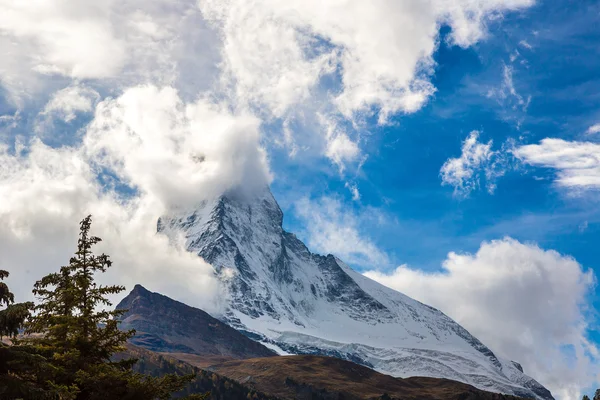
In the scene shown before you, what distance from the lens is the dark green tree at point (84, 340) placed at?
28.7m

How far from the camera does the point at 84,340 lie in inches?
1179

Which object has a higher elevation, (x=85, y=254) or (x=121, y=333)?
(x=85, y=254)

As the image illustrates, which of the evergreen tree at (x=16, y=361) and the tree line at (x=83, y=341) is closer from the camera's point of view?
the evergreen tree at (x=16, y=361)

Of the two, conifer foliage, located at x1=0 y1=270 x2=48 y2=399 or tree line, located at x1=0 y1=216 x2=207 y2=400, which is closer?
conifer foliage, located at x1=0 y1=270 x2=48 y2=399

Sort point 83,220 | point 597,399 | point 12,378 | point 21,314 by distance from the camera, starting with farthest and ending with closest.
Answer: point 597,399
point 83,220
point 21,314
point 12,378

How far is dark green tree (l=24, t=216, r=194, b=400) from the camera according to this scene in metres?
28.7

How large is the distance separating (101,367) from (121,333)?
2.83 metres

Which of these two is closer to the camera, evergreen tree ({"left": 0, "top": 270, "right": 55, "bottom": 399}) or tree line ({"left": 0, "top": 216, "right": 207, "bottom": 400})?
evergreen tree ({"left": 0, "top": 270, "right": 55, "bottom": 399})

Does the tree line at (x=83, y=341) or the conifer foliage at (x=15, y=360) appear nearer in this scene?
the conifer foliage at (x=15, y=360)

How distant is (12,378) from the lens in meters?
21.1

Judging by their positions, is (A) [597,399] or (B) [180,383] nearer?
(B) [180,383]

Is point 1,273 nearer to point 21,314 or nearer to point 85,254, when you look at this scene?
point 21,314

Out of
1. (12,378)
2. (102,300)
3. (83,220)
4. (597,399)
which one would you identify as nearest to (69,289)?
(102,300)

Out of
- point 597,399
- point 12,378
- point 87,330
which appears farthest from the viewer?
point 597,399
